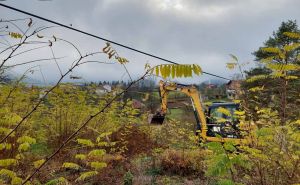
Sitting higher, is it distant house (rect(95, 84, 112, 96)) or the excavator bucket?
distant house (rect(95, 84, 112, 96))

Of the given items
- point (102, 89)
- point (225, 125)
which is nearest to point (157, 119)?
point (102, 89)

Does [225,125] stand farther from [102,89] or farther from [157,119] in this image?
[157,119]

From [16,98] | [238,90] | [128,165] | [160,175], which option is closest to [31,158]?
[16,98]

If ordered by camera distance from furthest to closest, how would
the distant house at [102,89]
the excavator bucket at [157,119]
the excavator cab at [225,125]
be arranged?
the excavator bucket at [157,119]
the distant house at [102,89]
the excavator cab at [225,125]

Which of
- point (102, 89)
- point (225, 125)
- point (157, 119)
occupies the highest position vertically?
point (102, 89)

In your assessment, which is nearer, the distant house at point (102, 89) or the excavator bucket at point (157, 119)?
the distant house at point (102, 89)

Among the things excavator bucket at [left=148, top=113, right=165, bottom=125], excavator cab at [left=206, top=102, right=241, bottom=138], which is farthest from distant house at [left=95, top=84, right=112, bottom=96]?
excavator bucket at [left=148, top=113, right=165, bottom=125]

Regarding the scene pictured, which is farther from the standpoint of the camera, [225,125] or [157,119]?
[157,119]

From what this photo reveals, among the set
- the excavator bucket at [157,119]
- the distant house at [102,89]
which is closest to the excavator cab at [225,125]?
the excavator bucket at [157,119]

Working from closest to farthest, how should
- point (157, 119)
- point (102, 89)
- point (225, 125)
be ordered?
1. point (225, 125)
2. point (102, 89)
3. point (157, 119)

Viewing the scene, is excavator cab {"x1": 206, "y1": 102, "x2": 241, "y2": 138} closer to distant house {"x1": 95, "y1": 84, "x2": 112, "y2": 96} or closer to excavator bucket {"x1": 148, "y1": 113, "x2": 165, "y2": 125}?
excavator bucket {"x1": 148, "y1": 113, "x2": 165, "y2": 125}

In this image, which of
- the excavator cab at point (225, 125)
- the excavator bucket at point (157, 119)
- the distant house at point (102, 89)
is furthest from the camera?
the excavator bucket at point (157, 119)

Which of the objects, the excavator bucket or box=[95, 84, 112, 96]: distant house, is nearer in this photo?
box=[95, 84, 112, 96]: distant house

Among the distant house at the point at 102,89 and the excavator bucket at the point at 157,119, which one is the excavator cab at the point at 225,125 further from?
the distant house at the point at 102,89
